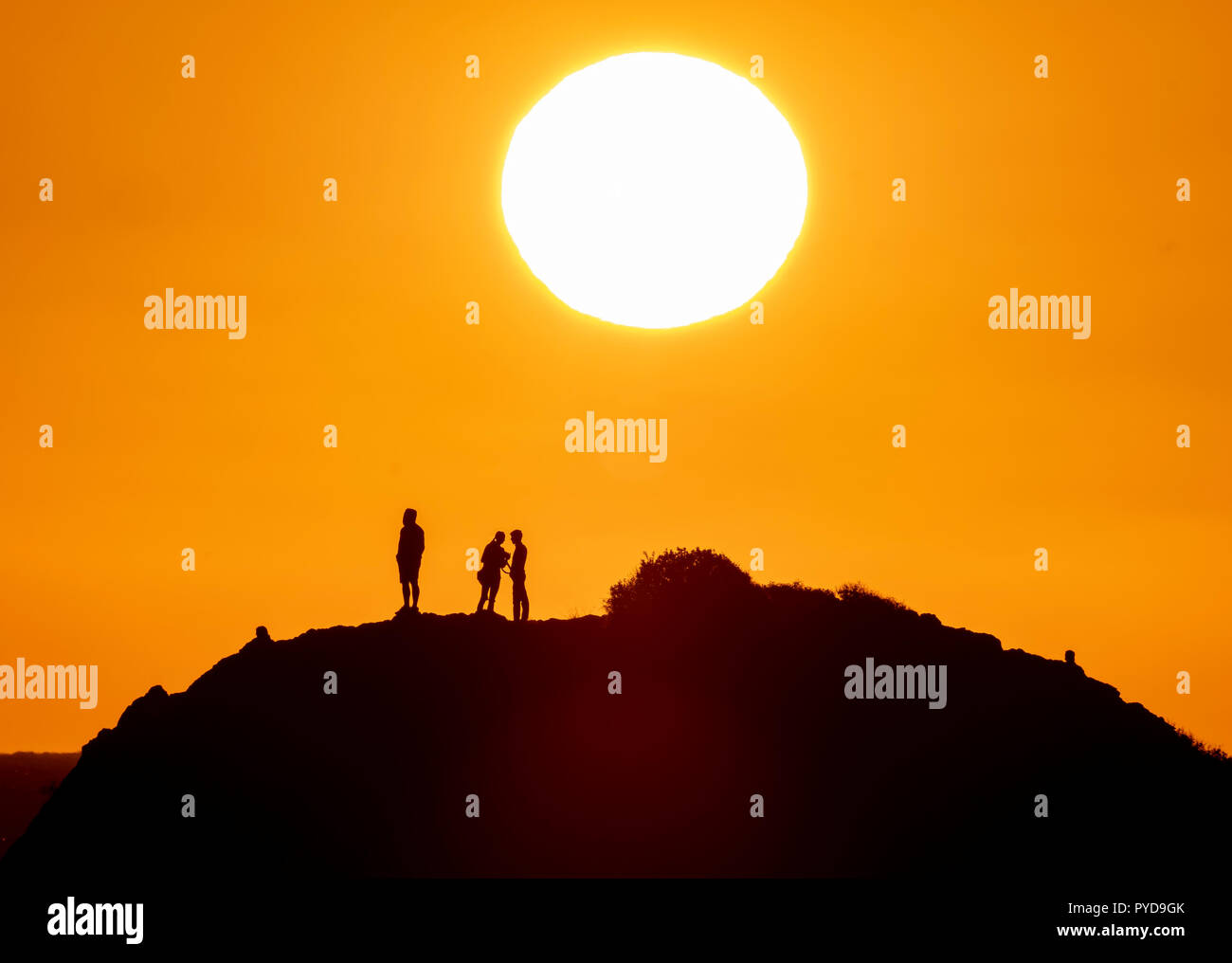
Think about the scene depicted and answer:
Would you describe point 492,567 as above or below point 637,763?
above

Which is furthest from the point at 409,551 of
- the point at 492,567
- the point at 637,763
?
the point at 637,763

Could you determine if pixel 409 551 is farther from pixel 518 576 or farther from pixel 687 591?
pixel 687 591

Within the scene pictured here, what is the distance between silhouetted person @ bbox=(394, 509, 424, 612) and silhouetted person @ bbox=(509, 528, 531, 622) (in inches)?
83.6

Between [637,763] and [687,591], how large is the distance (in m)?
6.22

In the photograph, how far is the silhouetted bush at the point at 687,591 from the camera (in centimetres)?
4059

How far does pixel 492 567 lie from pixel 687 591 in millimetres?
7548

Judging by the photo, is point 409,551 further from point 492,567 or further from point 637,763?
point 637,763

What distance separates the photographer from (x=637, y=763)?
1421 inches

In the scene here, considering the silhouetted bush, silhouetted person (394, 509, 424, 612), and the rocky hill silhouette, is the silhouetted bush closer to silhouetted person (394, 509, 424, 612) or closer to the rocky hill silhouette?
the rocky hill silhouette

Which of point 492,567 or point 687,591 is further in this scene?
point 687,591
